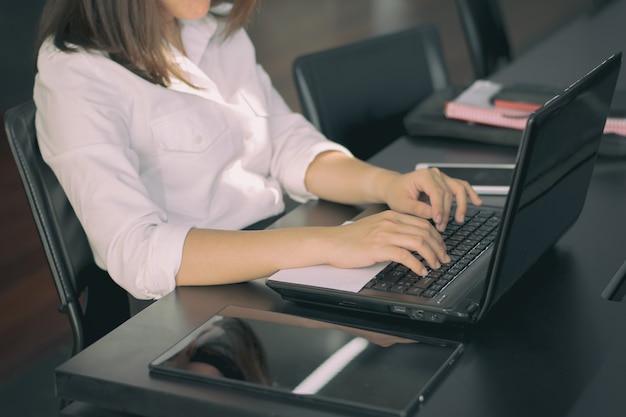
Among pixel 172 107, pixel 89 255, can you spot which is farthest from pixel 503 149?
pixel 89 255

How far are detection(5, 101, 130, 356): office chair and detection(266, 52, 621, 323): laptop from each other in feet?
1.33

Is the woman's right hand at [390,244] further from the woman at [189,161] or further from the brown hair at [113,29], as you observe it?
the brown hair at [113,29]

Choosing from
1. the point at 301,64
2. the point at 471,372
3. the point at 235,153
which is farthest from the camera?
the point at 301,64

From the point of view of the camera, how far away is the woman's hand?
4.42 feet

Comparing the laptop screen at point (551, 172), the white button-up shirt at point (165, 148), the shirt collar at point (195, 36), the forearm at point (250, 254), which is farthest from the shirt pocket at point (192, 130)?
the laptop screen at point (551, 172)

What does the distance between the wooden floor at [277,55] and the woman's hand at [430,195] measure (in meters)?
0.61

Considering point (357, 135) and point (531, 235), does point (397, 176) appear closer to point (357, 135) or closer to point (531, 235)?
point (531, 235)

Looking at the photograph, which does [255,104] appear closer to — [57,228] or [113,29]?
[113,29]

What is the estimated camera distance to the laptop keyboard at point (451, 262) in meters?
1.13

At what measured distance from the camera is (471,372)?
99cm

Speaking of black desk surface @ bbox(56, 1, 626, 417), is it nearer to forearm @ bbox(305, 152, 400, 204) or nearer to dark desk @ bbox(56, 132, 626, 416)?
dark desk @ bbox(56, 132, 626, 416)

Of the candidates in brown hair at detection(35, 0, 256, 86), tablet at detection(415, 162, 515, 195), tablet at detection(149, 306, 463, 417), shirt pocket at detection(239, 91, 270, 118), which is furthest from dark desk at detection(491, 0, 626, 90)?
tablet at detection(149, 306, 463, 417)

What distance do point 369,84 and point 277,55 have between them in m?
3.44

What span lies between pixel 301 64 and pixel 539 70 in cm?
62
